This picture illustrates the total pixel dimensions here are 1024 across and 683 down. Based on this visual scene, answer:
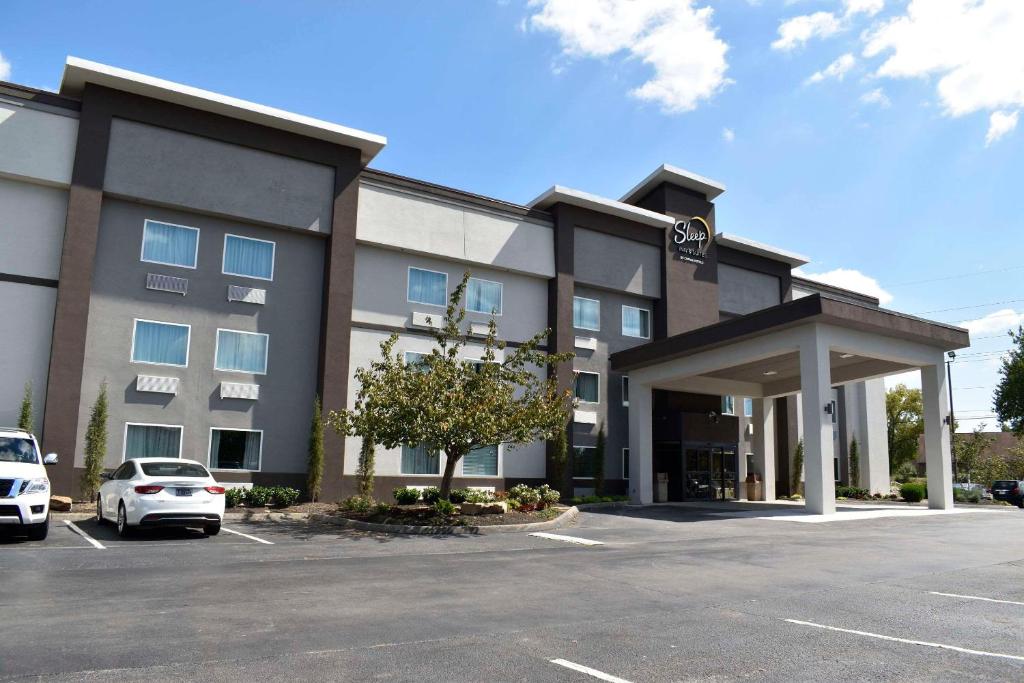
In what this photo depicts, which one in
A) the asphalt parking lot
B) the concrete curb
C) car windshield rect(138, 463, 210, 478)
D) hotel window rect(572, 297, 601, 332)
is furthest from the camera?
hotel window rect(572, 297, 601, 332)

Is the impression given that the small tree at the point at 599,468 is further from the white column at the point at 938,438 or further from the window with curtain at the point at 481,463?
the white column at the point at 938,438

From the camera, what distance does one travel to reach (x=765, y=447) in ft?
107

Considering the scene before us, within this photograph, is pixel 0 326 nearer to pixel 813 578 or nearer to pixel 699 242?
pixel 813 578

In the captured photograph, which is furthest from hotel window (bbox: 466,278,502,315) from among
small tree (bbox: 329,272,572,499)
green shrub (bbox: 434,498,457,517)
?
green shrub (bbox: 434,498,457,517)

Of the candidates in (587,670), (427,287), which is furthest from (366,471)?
(587,670)

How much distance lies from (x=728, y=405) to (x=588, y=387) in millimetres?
8346

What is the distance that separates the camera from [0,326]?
1922 centimetres

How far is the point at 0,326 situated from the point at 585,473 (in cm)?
1919

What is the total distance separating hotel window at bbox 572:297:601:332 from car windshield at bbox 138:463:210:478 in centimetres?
1654

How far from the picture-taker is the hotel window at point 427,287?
84.6 feet

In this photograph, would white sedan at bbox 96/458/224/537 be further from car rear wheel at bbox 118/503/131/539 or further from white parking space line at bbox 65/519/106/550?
white parking space line at bbox 65/519/106/550

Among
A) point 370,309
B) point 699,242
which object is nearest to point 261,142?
point 370,309

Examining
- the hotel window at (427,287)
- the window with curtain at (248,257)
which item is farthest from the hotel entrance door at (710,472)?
the window with curtain at (248,257)

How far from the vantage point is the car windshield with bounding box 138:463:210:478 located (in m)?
14.5
